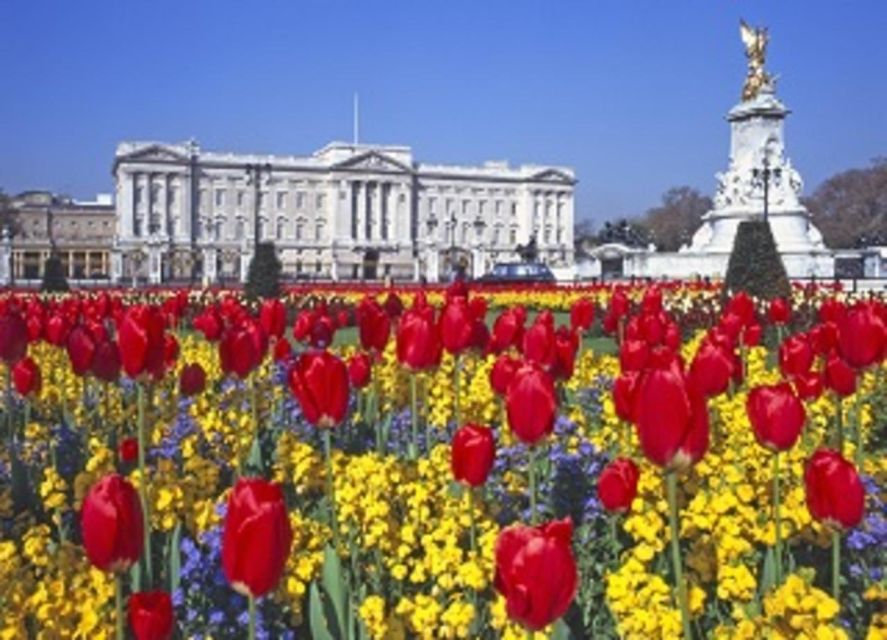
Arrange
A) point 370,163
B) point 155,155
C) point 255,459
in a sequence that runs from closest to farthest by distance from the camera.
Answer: point 255,459 → point 155,155 → point 370,163

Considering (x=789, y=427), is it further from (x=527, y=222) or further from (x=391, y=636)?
(x=527, y=222)

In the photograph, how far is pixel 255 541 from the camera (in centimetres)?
166

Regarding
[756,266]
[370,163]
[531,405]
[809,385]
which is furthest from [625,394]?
[370,163]

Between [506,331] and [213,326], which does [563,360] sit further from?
[213,326]

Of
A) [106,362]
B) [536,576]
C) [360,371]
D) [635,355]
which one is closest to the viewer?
[536,576]

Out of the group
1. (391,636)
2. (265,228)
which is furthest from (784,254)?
(265,228)

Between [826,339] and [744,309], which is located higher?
[744,309]

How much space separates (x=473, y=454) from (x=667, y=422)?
2.20ft

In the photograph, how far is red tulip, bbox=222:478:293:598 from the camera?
1.66 metres

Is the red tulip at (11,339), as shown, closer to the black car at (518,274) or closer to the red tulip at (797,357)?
the red tulip at (797,357)

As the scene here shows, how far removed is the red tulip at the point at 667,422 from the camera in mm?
2086

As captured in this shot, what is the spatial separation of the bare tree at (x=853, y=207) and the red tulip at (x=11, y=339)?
7131cm

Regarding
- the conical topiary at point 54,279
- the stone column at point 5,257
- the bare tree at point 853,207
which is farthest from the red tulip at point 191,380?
the bare tree at point 853,207

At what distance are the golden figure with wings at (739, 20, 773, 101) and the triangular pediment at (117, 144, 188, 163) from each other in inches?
2353
